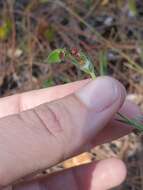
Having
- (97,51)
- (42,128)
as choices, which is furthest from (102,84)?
(97,51)

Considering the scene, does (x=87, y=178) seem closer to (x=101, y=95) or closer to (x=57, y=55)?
(x=101, y=95)

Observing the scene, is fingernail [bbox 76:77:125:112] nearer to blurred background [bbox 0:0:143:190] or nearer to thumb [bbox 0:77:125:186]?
thumb [bbox 0:77:125:186]

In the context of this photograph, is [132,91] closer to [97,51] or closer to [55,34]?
[97,51]

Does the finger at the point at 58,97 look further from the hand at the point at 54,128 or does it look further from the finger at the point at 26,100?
the hand at the point at 54,128

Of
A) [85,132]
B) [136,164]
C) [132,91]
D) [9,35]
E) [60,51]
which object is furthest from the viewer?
[9,35]

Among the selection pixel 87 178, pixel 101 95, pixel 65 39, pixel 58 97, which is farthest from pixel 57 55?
pixel 65 39

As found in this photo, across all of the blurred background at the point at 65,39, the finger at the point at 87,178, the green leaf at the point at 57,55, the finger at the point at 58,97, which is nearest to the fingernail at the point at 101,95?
the green leaf at the point at 57,55
